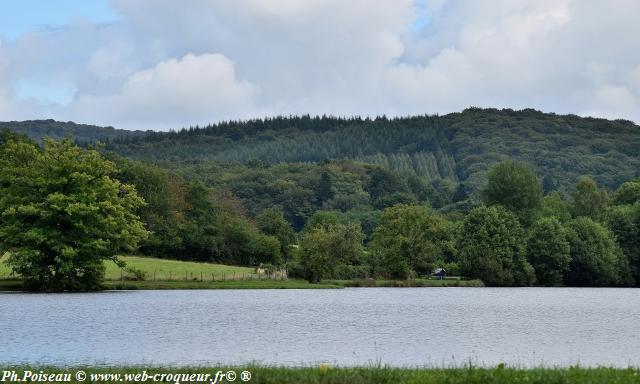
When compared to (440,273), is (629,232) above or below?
above

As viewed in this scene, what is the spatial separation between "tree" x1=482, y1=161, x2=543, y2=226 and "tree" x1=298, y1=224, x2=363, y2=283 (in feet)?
160

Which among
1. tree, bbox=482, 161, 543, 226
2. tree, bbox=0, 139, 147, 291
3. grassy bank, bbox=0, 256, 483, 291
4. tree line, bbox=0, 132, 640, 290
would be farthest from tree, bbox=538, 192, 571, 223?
tree, bbox=0, 139, 147, 291

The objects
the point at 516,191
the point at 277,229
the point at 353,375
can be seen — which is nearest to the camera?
the point at 353,375

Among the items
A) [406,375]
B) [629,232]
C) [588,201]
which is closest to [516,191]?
[588,201]

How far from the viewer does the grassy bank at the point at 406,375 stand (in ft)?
69.4

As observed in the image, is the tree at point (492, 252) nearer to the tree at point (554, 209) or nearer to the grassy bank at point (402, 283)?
the grassy bank at point (402, 283)

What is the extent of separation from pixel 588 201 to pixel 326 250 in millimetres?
76179

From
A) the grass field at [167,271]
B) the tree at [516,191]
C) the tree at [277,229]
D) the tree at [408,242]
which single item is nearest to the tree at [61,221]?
the grass field at [167,271]

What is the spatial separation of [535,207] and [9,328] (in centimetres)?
10947

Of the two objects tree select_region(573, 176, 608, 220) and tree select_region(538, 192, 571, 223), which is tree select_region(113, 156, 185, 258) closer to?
tree select_region(538, 192, 571, 223)

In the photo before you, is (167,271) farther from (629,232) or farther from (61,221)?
(629,232)

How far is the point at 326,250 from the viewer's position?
304ft

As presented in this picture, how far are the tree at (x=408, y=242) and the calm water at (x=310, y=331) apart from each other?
118ft

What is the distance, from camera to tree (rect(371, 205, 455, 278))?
10212 cm
